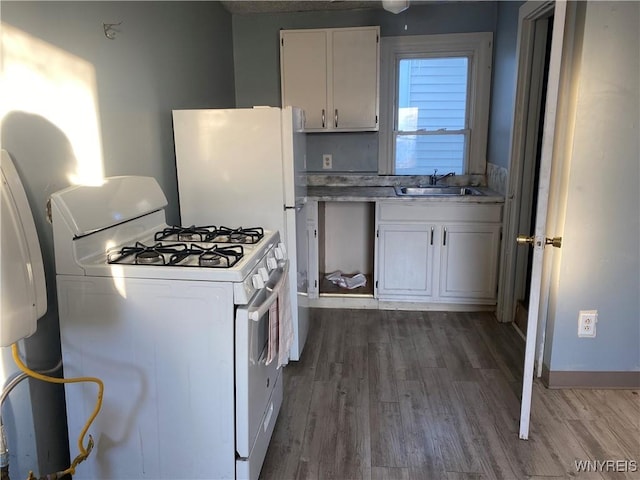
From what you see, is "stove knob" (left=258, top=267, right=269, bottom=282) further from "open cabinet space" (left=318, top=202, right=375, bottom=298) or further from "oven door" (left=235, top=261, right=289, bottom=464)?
"open cabinet space" (left=318, top=202, right=375, bottom=298)

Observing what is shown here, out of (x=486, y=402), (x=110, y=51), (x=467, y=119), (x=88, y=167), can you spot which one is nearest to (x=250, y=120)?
(x=110, y=51)

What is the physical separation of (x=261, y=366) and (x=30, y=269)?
0.83 metres

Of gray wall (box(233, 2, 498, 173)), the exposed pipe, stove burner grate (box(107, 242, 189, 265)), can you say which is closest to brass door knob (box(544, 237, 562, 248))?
stove burner grate (box(107, 242, 189, 265))

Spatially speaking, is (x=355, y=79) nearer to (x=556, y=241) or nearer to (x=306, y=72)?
(x=306, y=72)

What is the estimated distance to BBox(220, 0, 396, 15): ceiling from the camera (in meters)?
3.48

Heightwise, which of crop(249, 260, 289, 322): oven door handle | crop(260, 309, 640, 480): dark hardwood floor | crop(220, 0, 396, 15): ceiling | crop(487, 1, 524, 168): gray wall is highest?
crop(220, 0, 396, 15): ceiling

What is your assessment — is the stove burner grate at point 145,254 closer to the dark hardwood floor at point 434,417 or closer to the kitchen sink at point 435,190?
the dark hardwood floor at point 434,417

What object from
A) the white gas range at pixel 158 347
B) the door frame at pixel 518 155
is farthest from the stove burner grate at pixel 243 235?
the door frame at pixel 518 155

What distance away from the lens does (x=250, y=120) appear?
237 centimetres

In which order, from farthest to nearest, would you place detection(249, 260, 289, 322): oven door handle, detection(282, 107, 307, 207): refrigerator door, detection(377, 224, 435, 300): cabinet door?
1. detection(377, 224, 435, 300): cabinet door
2. detection(282, 107, 307, 207): refrigerator door
3. detection(249, 260, 289, 322): oven door handle

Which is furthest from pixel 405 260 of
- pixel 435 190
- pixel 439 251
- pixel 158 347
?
pixel 158 347

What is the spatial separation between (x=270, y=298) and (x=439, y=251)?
2.02 m

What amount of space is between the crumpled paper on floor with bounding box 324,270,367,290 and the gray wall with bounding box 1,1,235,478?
64.9 inches

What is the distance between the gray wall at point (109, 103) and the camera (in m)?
1.51
